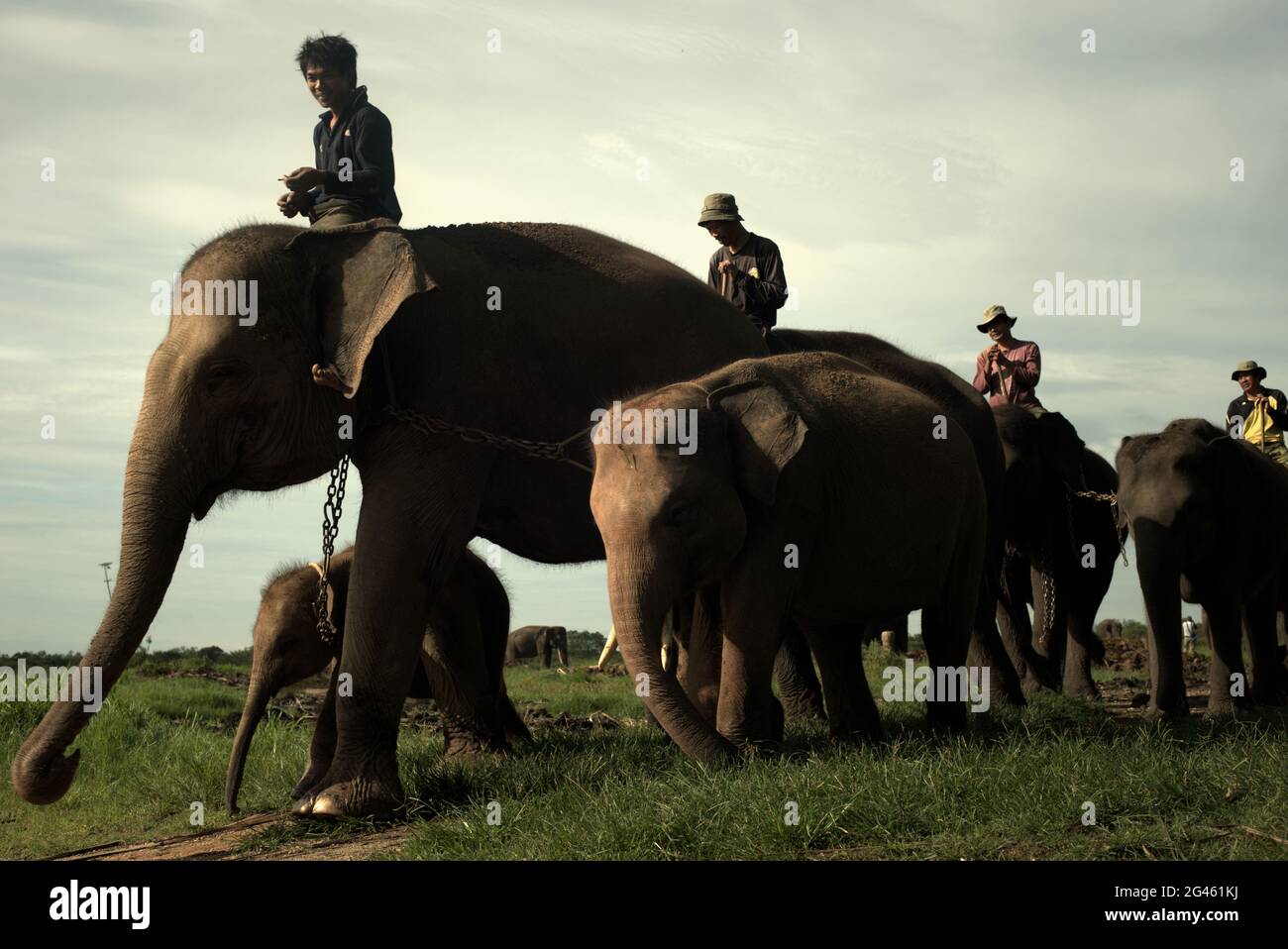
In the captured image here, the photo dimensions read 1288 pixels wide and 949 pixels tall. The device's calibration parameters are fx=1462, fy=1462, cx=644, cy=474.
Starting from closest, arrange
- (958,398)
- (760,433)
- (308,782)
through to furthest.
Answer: (760,433) < (308,782) < (958,398)

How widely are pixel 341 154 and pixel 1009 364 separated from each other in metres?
7.38

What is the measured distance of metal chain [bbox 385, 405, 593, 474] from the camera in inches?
328

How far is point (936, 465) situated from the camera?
8961 mm

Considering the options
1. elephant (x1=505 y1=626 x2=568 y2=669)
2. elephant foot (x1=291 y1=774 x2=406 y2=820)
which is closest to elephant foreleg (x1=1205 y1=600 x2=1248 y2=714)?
elephant foot (x1=291 y1=774 x2=406 y2=820)

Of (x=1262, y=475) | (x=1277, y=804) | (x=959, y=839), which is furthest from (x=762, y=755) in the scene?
(x=1262, y=475)

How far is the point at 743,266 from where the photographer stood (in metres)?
11.1

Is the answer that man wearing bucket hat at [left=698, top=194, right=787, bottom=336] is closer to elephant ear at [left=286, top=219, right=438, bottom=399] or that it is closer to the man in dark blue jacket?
the man in dark blue jacket

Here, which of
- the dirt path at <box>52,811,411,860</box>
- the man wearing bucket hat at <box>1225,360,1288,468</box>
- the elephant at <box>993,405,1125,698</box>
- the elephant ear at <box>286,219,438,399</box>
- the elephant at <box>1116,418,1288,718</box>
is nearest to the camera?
the dirt path at <box>52,811,411,860</box>

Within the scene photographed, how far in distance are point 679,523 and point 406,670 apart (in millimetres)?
1822

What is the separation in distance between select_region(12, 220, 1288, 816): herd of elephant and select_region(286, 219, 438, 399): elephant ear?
2 centimetres

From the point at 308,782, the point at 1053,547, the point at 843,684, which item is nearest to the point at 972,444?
the point at 843,684

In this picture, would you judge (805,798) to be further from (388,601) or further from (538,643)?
(538,643)

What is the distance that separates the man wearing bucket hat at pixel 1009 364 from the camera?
46.0 ft

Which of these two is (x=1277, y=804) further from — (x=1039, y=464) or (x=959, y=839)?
(x=1039, y=464)
